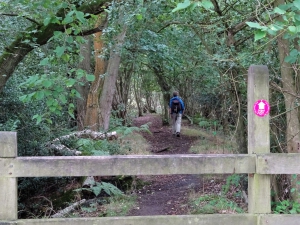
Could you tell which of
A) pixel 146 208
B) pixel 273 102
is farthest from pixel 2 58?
pixel 273 102

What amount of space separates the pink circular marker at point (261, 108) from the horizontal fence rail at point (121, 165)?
413 millimetres

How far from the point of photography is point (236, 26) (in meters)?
7.13

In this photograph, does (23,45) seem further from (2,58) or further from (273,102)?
(273,102)

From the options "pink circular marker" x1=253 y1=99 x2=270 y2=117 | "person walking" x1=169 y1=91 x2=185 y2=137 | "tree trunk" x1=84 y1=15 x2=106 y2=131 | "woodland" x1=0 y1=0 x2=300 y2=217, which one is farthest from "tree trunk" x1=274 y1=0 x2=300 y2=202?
"person walking" x1=169 y1=91 x2=185 y2=137

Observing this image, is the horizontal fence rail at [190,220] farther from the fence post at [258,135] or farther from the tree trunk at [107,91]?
the tree trunk at [107,91]

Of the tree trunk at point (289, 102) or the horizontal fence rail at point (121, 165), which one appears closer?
the horizontal fence rail at point (121, 165)

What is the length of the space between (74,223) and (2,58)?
4636 millimetres

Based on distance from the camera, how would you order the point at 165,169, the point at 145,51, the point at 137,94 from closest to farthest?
the point at 165,169 → the point at 145,51 → the point at 137,94

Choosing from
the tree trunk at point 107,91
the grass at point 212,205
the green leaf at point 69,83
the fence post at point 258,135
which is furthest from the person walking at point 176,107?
the fence post at point 258,135

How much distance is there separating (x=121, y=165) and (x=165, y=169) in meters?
0.40

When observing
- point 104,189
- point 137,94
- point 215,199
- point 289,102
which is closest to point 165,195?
point 104,189

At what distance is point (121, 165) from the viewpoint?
3275 millimetres

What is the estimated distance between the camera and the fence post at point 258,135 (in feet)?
10.9

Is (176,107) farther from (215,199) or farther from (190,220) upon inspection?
(190,220)
